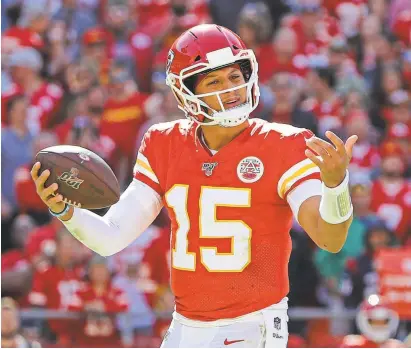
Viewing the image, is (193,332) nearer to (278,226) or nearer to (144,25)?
(278,226)

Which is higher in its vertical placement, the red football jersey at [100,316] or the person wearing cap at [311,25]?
the person wearing cap at [311,25]

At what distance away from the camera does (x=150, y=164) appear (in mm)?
4316

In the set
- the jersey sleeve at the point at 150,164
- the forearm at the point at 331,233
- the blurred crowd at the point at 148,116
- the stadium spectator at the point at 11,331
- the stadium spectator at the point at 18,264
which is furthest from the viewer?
the stadium spectator at the point at 18,264

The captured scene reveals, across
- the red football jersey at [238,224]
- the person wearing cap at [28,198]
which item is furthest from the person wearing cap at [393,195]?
the red football jersey at [238,224]

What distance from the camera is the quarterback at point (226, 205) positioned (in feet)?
13.1

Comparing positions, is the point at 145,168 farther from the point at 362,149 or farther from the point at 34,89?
the point at 34,89

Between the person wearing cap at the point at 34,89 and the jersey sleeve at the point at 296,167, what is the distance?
5411mm

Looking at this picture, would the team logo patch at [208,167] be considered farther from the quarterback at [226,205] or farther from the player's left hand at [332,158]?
the player's left hand at [332,158]

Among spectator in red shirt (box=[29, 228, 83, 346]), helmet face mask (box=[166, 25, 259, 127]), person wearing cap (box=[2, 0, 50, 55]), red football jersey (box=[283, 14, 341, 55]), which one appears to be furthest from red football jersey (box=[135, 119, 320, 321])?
person wearing cap (box=[2, 0, 50, 55])

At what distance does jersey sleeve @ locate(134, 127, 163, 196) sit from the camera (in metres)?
4.30

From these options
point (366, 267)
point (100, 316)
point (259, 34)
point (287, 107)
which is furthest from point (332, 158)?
point (259, 34)

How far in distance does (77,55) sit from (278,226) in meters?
6.27

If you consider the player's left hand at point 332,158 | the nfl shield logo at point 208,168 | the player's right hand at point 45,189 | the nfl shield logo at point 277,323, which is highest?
the player's left hand at point 332,158

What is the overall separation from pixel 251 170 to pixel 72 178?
0.65 metres
